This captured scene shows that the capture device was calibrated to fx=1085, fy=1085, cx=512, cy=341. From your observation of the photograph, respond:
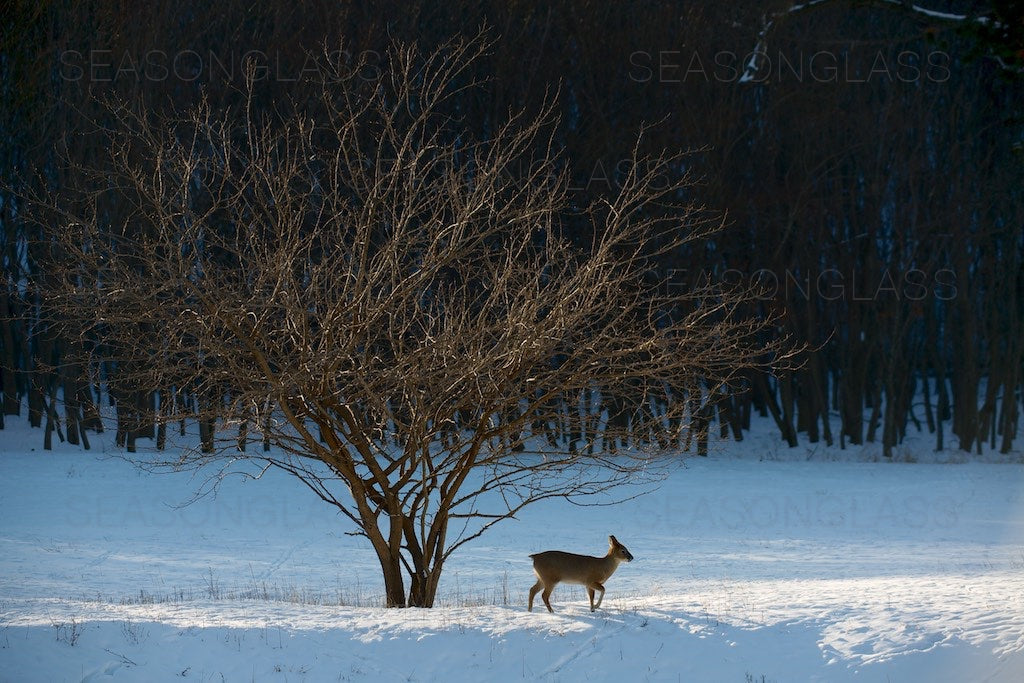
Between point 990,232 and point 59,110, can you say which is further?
point 990,232

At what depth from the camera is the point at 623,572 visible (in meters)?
14.5

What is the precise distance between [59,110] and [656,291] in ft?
42.4

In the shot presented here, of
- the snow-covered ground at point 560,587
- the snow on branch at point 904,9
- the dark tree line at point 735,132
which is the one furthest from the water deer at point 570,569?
the dark tree line at point 735,132

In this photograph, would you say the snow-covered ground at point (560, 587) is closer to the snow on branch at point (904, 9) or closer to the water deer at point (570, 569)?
the water deer at point (570, 569)

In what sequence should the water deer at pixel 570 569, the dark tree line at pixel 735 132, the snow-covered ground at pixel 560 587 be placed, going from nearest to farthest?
the snow-covered ground at pixel 560 587
the water deer at pixel 570 569
the dark tree line at pixel 735 132

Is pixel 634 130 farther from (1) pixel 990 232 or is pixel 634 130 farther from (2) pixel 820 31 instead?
(1) pixel 990 232

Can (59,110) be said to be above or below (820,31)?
below

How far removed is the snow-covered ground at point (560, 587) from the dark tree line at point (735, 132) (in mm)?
2483

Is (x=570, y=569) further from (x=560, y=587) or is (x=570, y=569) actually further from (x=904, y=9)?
(x=904, y=9)

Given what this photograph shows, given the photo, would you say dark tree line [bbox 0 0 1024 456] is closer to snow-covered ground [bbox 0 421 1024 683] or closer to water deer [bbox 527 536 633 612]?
snow-covered ground [bbox 0 421 1024 683]

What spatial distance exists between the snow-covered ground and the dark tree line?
248 cm

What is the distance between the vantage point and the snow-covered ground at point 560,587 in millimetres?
7789

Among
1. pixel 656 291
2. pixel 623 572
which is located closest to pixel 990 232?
pixel 656 291

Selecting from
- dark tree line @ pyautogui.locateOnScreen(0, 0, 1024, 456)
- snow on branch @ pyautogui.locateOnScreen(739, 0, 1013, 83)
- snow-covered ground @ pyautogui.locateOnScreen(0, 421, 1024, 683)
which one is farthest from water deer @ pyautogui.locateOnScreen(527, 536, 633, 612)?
dark tree line @ pyautogui.locateOnScreen(0, 0, 1024, 456)
